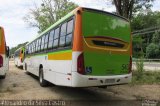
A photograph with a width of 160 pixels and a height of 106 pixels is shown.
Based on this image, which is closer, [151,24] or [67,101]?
[67,101]

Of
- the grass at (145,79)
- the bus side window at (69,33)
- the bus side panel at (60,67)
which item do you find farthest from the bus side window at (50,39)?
the grass at (145,79)

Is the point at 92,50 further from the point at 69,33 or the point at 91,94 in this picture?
the point at 91,94

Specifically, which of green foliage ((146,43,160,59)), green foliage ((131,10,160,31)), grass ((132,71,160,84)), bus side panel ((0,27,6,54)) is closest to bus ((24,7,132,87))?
bus side panel ((0,27,6,54))

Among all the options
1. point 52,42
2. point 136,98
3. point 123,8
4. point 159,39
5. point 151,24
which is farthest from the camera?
point 151,24

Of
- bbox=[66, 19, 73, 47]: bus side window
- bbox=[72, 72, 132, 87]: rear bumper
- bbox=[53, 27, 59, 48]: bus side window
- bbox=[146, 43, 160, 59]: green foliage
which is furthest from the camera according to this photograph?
bbox=[146, 43, 160, 59]: green foliage

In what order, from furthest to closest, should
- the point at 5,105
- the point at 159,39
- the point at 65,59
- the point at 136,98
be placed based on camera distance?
the point at 159,39 → the point at 136,98 → the point at 65,59 → the point at 5,105

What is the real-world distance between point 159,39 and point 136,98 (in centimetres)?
5576

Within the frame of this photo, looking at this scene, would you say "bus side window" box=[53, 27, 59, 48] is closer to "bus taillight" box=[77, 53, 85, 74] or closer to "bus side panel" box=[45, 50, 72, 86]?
"bus side panel" box=[45, 50, 72, 86]

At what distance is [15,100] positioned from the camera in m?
8.90

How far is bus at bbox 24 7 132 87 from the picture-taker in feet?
26.5

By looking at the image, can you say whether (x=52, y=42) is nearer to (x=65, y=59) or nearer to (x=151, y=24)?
(x=65, y=59)

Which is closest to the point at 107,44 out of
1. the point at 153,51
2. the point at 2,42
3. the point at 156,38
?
the point at 2,42

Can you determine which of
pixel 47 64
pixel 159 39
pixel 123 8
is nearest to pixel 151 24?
pixel 159 39

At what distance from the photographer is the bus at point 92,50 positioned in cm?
809
